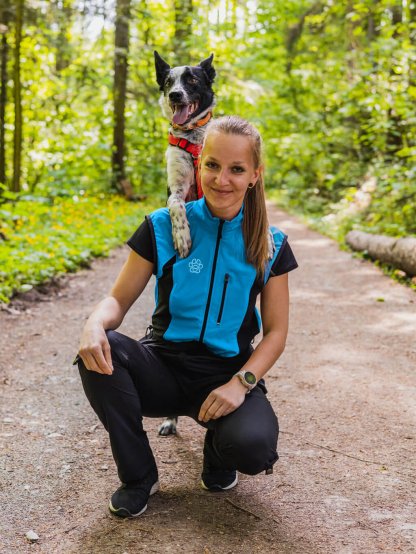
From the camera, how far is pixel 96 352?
219 cm

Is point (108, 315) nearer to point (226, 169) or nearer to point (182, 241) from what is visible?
point (182, 241)

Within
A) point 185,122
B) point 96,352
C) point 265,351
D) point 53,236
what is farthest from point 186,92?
point 53,236

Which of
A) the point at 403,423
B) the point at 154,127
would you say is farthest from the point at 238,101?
the point at 403,423

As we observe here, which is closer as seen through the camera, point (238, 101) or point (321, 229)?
point (321, 229)

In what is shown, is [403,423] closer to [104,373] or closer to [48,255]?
[104,373]

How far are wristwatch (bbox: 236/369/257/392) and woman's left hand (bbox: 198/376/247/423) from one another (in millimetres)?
33

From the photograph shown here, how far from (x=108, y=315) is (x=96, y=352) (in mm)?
260

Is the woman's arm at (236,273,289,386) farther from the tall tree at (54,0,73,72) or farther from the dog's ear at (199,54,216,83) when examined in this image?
the tall tree at (54,0,73,72)

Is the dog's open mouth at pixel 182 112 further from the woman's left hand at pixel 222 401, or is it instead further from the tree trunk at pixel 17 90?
the tree trunk at pixel 17 90

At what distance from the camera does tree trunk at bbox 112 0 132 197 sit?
13.4 m

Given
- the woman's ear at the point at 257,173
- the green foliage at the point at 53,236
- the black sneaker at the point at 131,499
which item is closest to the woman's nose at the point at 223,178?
the woman's ear at the point at 257,173

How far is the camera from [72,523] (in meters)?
2.33

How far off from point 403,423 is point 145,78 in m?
14.0

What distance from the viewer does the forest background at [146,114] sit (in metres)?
9.45
